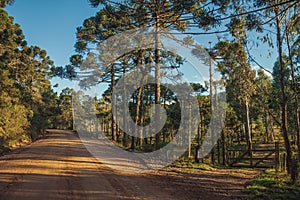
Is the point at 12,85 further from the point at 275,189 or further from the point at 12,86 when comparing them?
the point at 275,189

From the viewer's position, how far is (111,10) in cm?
1146

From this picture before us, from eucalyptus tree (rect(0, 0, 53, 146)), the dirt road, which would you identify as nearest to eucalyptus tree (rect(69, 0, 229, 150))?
the dirt road

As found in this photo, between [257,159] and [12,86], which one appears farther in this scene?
[12,86]

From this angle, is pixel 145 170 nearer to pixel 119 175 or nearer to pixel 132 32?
pixel 119 175

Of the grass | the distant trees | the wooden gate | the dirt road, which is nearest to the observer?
the dirt road

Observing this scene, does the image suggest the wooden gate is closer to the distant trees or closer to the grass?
the grass

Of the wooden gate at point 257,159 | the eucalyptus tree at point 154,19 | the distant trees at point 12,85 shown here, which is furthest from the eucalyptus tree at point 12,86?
the wooden gate at point 257,159

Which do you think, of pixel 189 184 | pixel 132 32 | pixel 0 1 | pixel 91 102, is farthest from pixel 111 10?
pixel 91 102

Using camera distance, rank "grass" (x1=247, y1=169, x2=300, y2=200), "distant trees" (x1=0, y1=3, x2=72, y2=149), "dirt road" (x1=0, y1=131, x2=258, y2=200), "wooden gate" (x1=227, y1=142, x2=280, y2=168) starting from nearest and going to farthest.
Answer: "dirt road" (x1=0, y1=131, x2=258, y2=200)
"grass" (x1=247, y1=169, x2=300, y2=200)
"wooden gate" (x1=227, y1=142, x2=280, y2=168)
"distant trees" (x1=0, y1=3, x2=72, y2=149)

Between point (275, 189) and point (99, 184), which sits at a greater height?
point (99, 184)

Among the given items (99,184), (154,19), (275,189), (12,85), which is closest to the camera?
(99,184)

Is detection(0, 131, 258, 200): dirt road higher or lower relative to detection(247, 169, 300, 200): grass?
higher

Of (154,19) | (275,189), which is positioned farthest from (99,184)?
(154,19)

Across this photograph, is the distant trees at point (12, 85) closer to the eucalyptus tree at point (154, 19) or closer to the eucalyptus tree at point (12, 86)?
the eucalyptus tree at point (12, 86)
